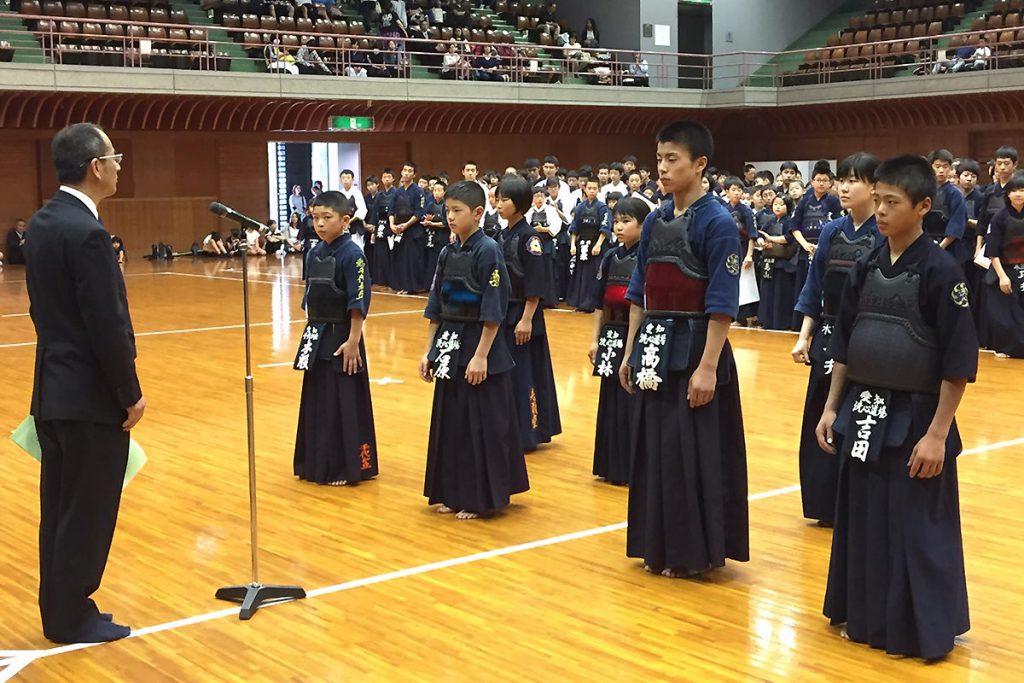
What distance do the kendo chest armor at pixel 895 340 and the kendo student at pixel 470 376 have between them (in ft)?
7.81

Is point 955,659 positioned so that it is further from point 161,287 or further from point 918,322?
point 161,287

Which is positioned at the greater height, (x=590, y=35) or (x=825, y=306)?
(x=590, y=35)

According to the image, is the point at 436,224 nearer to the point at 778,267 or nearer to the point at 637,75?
the point at 778,267

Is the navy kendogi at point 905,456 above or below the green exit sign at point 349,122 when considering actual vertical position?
below

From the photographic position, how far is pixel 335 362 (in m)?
7.54

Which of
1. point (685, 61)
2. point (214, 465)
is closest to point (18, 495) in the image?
point (214, 465)

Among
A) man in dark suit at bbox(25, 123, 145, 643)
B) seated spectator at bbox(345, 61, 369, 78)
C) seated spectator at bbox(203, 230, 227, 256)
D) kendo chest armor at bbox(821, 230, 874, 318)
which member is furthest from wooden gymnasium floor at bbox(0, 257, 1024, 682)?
seated spectator at bbox(203, 230, 227, 256)

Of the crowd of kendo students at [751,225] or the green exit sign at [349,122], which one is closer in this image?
the crowd of kendo students at [751,225]

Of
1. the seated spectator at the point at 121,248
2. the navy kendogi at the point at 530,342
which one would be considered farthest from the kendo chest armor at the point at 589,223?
the seated spectator at the point at 121,248

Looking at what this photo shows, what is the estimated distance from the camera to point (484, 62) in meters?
27.2

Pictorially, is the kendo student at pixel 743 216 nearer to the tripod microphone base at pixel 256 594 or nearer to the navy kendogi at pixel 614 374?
the navy kendogi at pixel 614 374

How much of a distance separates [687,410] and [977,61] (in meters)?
21.8

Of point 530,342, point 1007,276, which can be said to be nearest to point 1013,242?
point 1007,276

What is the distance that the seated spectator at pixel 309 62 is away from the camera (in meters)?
24.6
